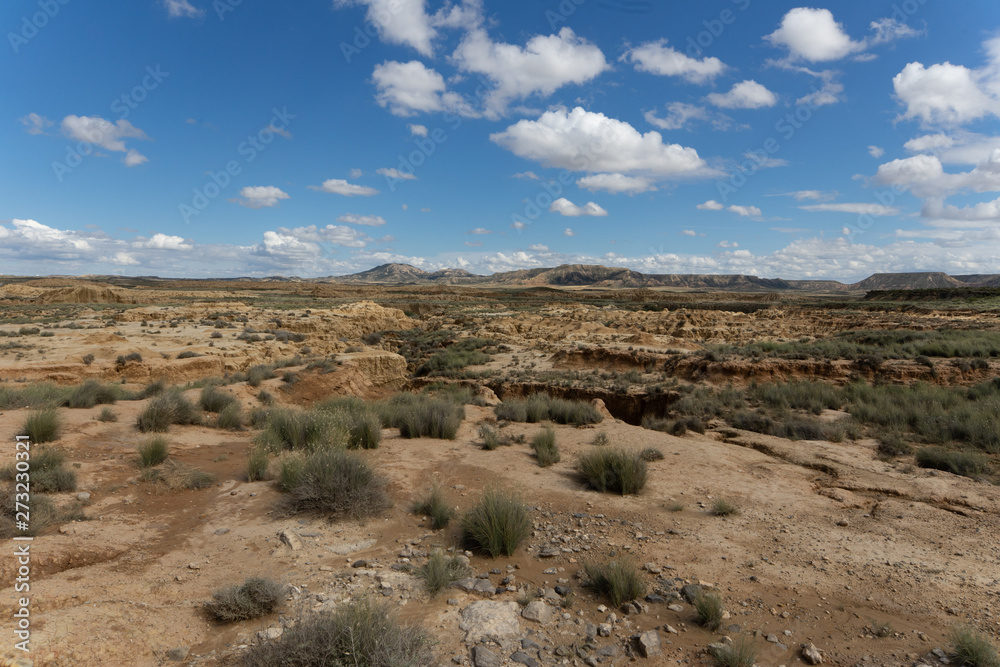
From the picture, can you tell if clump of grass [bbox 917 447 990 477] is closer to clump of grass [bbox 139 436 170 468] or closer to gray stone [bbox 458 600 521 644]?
gray stone [bbox 458 600 521 644]

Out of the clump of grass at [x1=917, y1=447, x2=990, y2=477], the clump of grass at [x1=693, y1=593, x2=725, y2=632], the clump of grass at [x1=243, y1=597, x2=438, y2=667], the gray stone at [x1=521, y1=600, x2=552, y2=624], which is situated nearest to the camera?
the clump of grass at [x1=243, y1=597, x2=438, y2=667]

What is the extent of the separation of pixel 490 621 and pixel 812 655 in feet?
8.36

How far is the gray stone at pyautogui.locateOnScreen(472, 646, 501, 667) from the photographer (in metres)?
3.55

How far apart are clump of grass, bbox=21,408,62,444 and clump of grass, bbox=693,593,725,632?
962 cm

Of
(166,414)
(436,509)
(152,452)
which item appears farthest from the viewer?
(166,414)

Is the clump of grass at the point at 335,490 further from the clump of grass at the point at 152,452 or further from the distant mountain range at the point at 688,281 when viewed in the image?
the distant mountain range at the point at 688,281

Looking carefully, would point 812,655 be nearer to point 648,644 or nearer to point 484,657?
point 648,644

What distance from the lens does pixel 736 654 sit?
352cm

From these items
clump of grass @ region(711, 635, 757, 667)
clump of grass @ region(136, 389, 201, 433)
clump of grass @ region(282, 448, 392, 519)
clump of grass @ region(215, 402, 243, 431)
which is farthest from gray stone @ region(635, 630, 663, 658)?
clump of grass @ region(215, 402, 243, 431)

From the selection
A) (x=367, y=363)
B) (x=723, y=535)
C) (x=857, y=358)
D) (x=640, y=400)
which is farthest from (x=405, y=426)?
(x=857, y=358)

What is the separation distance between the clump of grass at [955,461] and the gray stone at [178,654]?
1084 cm

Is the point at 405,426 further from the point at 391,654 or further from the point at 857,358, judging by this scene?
the point at 857,358

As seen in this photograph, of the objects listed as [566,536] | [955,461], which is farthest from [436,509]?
[955,461]

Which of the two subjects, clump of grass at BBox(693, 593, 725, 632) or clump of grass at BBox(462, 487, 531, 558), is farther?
clump of grass at BBox(462, 487, 531, 558)
